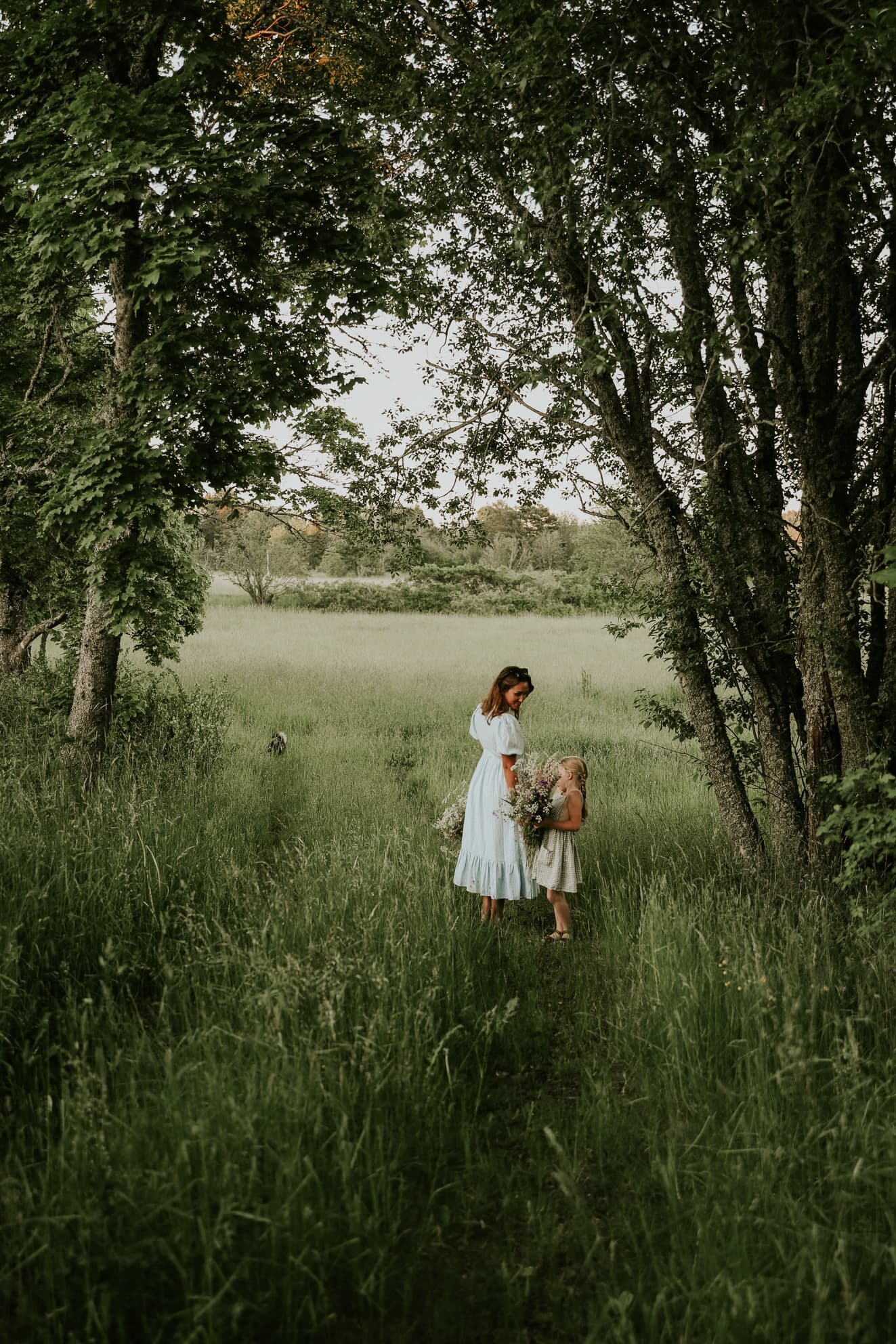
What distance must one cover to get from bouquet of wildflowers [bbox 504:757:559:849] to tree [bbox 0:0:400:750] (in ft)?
A: 11.5

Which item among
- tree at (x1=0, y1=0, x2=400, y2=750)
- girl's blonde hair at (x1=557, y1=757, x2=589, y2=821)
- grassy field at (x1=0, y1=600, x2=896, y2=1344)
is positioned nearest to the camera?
grassy field at (x1=0, y1=600, x2=896, y2=1344)

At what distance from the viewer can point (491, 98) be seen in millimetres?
5090

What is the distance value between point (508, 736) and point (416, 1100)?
2.74m

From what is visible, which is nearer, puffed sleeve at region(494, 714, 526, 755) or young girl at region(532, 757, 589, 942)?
young girl at region(532, 757, 589, 942)

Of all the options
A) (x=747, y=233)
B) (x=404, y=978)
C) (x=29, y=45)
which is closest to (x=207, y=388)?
(x=29, y=45)

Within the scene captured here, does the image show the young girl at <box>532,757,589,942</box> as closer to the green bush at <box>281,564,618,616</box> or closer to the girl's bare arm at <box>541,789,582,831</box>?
the girl's bare arm at <box>541,789,582,831</box>

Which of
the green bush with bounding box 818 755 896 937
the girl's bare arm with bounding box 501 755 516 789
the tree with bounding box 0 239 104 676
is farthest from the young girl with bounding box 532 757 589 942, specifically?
the tree with bounding box 0 239 104 676

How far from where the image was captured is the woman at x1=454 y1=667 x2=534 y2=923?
5398 mm

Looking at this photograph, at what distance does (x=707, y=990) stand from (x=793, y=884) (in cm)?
169

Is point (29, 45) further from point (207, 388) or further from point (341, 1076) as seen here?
point (341, 1076)

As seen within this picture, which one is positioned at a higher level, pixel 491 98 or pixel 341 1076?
pixel 491 98

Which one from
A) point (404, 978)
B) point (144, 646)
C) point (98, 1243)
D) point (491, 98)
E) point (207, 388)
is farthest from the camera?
point (144, 646)

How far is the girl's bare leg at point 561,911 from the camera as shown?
16.9 ft

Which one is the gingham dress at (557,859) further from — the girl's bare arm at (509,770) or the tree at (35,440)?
the tree at (35,440)
